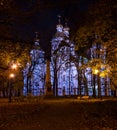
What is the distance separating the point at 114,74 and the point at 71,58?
33734mm

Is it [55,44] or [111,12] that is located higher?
[55,44]

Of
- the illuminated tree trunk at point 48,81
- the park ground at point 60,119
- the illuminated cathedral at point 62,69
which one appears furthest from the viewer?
the illuminated cathedral at point 62,69

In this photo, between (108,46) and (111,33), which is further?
(108,46)

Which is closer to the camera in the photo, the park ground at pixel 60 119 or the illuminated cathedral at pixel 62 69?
the park ground at pixel 60 119

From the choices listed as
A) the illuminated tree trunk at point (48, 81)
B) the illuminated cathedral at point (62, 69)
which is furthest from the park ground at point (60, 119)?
the illuminated tree trunk at point (48, 81)

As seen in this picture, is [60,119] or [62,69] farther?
[62,69]

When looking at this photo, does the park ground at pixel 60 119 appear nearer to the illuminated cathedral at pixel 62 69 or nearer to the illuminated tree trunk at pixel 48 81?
the illuminated cathedral at pixel 62 69

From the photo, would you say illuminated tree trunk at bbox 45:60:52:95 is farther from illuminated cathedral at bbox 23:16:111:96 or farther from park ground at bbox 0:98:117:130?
park ground at bbox 0:98:117:130

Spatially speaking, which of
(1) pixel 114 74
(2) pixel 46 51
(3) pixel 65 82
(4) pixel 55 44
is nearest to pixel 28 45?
(1) pixel 114 74

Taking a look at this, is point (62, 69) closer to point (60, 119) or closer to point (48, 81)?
point (48, 81)

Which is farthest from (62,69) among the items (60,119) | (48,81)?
(60,119)

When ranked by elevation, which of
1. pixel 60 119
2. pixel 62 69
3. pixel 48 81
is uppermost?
pixel 62 69

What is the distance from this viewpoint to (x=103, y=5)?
1838 centimetres

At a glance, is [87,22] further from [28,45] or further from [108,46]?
[28,45]
